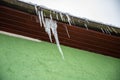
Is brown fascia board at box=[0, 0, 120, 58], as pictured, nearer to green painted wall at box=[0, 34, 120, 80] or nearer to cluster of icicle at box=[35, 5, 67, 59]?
cluster of icicle at box=[35, 5, 67, 59]

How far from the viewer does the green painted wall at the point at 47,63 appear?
3.72m

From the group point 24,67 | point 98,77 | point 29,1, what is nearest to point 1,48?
point 24,67

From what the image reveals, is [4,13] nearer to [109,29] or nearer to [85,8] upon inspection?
[85,8]

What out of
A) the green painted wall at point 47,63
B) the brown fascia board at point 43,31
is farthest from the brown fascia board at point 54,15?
the green painted wall at point 47,63

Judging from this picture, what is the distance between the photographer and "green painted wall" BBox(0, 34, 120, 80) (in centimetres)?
372

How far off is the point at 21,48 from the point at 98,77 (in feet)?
5.27

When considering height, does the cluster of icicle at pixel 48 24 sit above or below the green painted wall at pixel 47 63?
above

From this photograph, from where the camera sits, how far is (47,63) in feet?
12.8

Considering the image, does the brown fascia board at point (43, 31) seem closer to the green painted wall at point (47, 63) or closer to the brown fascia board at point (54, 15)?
the brown fascia board at point (54, 15)

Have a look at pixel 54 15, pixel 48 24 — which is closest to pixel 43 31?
pixel 48 24

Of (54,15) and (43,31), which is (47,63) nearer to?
(43,31)

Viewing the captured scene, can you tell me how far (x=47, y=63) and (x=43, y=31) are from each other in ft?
2.37

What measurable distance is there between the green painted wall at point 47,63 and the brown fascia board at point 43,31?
10.9 inches

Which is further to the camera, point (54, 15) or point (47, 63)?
point (47, 63)
